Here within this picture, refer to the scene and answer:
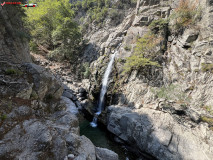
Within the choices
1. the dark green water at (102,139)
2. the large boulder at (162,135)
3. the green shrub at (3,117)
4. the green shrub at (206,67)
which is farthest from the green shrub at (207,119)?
the green shrub at (3,117)

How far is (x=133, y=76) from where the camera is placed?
13.0m

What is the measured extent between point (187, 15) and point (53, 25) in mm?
22458

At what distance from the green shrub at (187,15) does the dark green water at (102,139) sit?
15.4 m

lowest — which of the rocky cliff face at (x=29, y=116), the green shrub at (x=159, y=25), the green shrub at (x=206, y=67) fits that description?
Result: the rocky cliff face at (x=29, y=116)

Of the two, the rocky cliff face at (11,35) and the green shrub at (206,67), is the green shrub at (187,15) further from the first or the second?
the rocky cliff face at (11,35)

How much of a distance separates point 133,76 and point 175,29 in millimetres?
8380

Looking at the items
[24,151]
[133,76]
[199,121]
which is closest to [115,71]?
[133,76]

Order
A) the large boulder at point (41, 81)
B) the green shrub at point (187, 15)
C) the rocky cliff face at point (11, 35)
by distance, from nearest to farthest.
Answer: the large boulder at point (41, 81) → the rocky cliff face at point (11, 35) → the green shrub at point (187, 15)

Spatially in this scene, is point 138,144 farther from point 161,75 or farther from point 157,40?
point 157,40

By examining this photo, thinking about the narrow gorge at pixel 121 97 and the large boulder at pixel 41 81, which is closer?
the narrow gorge at pixel 121 97

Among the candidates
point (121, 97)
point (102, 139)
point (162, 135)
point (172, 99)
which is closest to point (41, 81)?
point (102, 139)

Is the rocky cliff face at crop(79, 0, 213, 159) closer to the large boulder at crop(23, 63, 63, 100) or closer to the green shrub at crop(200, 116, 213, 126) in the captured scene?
the green shrub at crop(200, 116, 213, 126)

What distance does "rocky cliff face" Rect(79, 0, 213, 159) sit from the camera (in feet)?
→ 22.7

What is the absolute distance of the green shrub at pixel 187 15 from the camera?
37.0 feet
